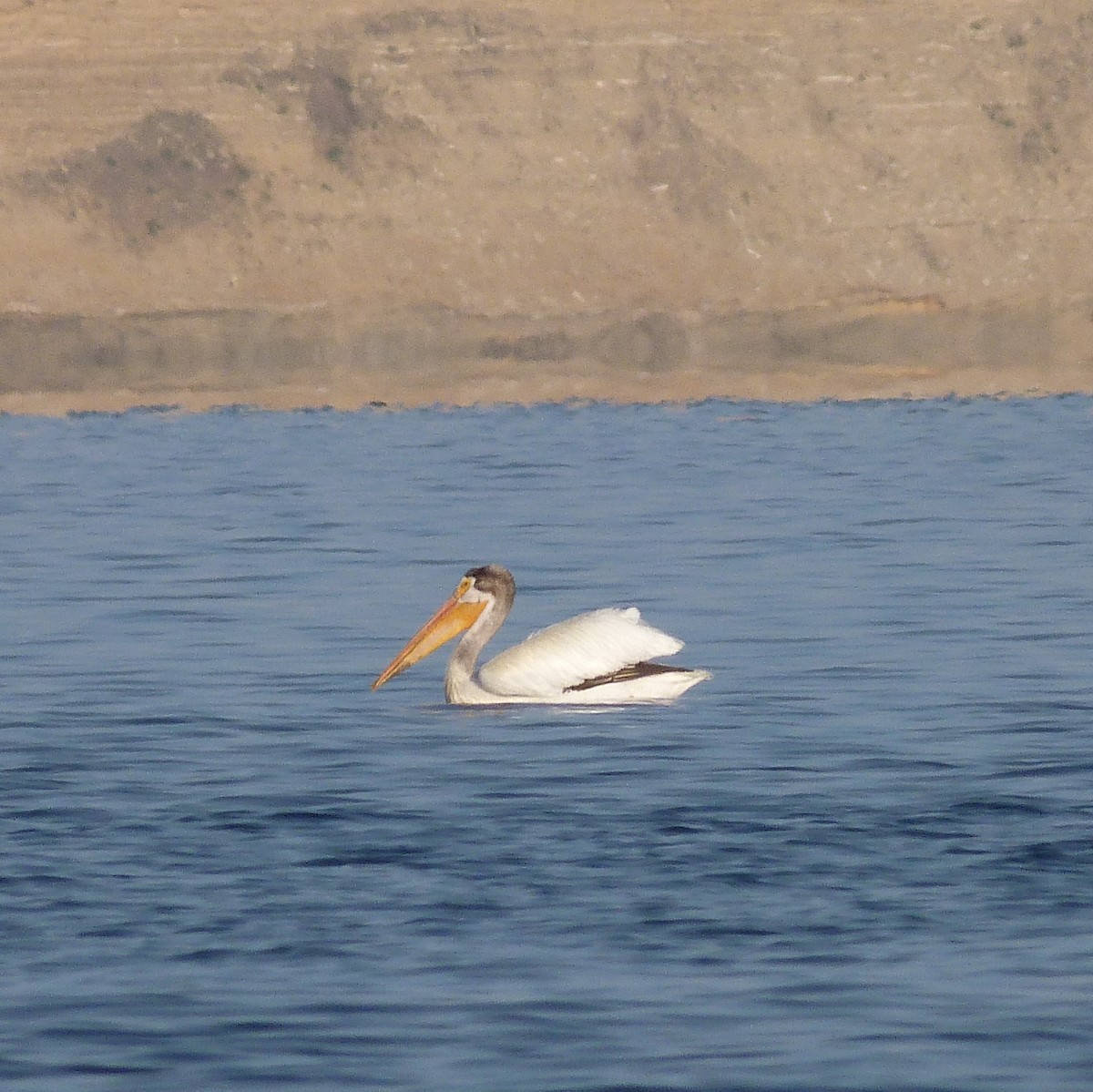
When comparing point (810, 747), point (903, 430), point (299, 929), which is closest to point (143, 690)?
point (810, 747)

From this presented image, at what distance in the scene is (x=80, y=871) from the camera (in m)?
9.29

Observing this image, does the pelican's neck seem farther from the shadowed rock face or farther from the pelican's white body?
the shadowed rock face

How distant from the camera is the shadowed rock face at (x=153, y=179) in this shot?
182 ft

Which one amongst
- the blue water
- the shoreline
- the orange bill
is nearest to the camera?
the blue water

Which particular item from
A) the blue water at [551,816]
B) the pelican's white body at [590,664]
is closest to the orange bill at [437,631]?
the blue water at [551,816]

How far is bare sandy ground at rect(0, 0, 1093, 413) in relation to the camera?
49.4 metres

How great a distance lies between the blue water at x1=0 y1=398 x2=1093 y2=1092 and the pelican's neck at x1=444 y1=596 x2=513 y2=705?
40 centimetres

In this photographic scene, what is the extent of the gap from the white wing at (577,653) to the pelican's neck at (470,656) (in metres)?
0.20

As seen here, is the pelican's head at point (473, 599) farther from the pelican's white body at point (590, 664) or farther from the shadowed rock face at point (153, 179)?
the shadowed rock face at point (153, 179)

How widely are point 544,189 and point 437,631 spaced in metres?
44.0

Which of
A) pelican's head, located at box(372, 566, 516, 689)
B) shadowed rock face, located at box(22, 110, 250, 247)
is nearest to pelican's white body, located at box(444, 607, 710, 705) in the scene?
pelican's head, located at box(372, 566, 516, 689)

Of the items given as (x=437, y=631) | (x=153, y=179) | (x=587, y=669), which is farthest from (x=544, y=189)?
(x=587, y=669)

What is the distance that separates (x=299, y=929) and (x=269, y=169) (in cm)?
4996

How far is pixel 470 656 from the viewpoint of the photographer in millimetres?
14102
